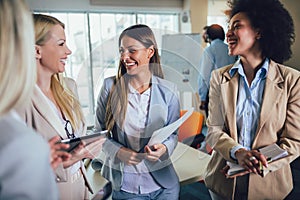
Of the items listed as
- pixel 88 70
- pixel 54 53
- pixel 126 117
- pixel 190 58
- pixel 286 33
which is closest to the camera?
pixel 54 53

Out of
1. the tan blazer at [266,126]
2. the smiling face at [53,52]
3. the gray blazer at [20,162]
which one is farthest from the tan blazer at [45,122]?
the tan blazer at [266,126]

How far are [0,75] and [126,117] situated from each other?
2.26ft

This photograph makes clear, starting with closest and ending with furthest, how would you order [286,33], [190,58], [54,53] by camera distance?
[54,53] → [286,33] → [190,58]

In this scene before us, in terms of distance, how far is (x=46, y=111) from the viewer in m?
0.95

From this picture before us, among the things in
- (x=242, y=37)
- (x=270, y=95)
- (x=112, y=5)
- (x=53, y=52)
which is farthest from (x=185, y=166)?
(x=112, y=5)

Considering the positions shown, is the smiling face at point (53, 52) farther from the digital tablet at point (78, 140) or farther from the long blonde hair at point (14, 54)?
the long blonde hair at point (14, 54)

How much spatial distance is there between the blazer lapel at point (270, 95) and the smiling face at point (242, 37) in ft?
0.51

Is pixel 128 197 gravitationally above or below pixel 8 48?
below

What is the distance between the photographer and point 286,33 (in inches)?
51.0

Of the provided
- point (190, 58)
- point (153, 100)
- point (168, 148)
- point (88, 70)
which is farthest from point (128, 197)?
point (190, 58)

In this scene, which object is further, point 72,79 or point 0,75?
point 72,79

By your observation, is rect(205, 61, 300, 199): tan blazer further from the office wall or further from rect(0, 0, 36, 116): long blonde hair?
the office wall

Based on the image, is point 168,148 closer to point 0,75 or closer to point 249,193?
point 249,193

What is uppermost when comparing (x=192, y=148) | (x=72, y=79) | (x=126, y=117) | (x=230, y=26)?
(x=230, y=26)
